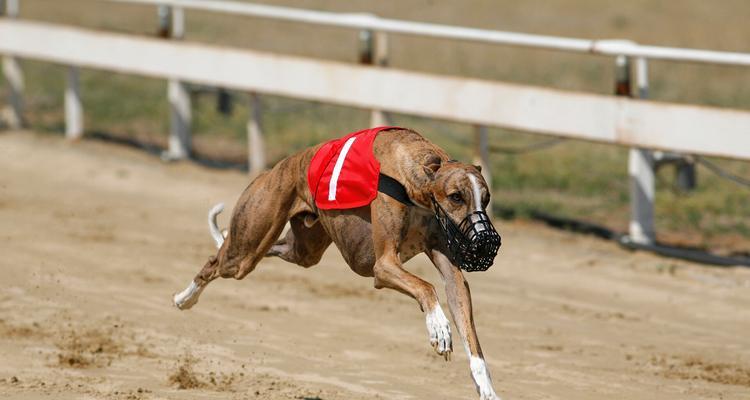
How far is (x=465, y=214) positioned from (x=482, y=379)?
1.75 feet

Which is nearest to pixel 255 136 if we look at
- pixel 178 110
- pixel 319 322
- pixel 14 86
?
pixel 178 110

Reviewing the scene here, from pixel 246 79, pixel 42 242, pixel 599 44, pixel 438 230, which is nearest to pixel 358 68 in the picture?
pixel 246 79

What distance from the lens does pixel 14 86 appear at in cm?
1194

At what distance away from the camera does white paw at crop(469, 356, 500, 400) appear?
4555 mm

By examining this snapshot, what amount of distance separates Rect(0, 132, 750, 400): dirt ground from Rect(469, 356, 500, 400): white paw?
2.89ft

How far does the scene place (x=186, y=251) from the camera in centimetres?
807

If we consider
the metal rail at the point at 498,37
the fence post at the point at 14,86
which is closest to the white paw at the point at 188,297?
the metal rail at the point at 498,37

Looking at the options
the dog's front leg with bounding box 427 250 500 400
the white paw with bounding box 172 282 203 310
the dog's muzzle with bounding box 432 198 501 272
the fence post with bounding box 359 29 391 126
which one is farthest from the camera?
the fence post with bounding box 359 29 391 126

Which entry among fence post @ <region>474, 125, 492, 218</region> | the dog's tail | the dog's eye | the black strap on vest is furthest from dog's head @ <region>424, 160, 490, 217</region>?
fence post @ <region>474, 125, 492, 218</region>

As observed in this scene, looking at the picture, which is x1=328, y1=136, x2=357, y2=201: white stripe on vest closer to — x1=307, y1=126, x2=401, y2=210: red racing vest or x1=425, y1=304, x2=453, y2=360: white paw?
x1=307, y1=126, x2=401, y2=210: red racing vest

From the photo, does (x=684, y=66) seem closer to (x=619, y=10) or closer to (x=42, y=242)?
(x=619, y=10)

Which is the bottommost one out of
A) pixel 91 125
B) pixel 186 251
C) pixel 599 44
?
pixel 91 125

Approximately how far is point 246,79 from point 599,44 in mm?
3038

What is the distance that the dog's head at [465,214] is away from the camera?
14.8 ft
